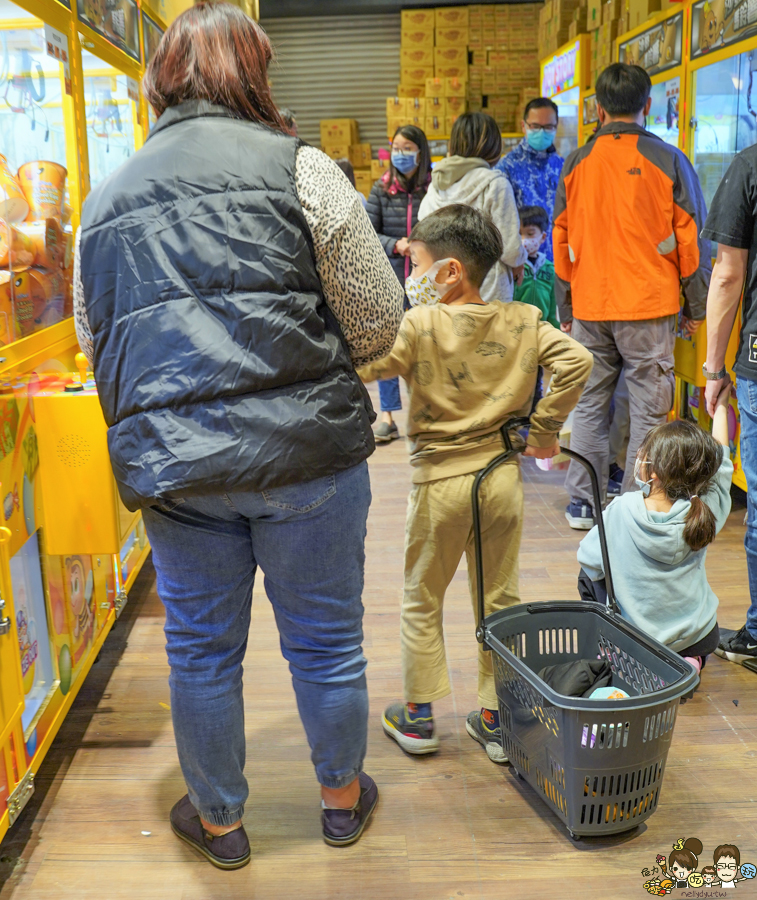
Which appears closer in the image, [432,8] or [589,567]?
[589,567]

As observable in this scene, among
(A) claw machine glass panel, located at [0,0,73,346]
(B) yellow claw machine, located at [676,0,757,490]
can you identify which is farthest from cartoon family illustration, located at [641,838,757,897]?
(B) yellow claw machine, located at [676,0,757,490]

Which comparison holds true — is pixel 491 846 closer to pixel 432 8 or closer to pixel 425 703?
pixel 425 703

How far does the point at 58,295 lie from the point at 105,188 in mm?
1071

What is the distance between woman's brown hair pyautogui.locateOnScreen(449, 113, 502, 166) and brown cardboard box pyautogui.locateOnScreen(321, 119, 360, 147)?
20.4 ft

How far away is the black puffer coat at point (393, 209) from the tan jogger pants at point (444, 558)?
2986 millimetres

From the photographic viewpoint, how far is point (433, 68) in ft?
32.2

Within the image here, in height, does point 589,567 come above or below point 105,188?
below

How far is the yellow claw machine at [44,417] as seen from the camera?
202 centimetres

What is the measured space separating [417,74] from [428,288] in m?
8.51

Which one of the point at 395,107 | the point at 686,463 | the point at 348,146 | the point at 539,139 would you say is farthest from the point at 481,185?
Result: the point at 348,146

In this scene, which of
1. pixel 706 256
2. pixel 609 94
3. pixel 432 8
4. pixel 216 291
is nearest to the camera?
pixel 216 291

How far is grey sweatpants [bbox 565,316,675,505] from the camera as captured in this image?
3.74m

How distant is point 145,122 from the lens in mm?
3684

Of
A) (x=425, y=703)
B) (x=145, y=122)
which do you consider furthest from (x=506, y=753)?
(x=145, y=122)
